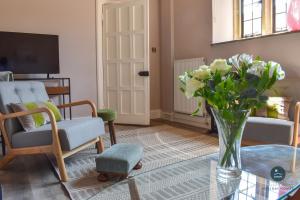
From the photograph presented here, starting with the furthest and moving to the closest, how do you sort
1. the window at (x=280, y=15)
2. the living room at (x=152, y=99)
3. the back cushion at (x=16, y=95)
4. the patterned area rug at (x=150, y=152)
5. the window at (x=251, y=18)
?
the window at (x=251, y=18), the window at (x=280, y=15), the back cushion at (x=16, y=95), the patterned area rug at (x=150, y=152), the living room at (x=152, y=99)

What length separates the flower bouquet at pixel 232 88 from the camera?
3.19 ft

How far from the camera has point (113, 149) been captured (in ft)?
7.15

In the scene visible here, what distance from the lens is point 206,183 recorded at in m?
1.27

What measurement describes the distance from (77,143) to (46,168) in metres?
0.51

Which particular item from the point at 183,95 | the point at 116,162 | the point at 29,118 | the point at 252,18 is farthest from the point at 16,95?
the point at 252,18

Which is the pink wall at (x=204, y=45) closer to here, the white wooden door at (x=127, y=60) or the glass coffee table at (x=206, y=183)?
the white wooden door at (x=127, y=60)

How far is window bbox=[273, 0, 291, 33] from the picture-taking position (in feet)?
10.6

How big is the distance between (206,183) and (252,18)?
307cm

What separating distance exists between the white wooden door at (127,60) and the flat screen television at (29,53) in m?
0.95

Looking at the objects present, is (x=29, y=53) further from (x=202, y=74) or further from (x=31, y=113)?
(x=202, y=74)

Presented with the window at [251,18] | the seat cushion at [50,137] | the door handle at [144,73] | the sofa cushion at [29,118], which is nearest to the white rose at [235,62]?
the seat cushion at [50,137]

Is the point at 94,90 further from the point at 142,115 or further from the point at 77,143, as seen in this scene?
the point at 77,143

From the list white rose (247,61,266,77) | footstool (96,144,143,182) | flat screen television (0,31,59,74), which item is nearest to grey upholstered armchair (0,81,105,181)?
footstool (96,144,143,182)

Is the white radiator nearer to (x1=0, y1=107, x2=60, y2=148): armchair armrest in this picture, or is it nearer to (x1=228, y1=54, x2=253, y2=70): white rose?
(x1=0, y1=107, x2=60, y2=148): armchair armrest
